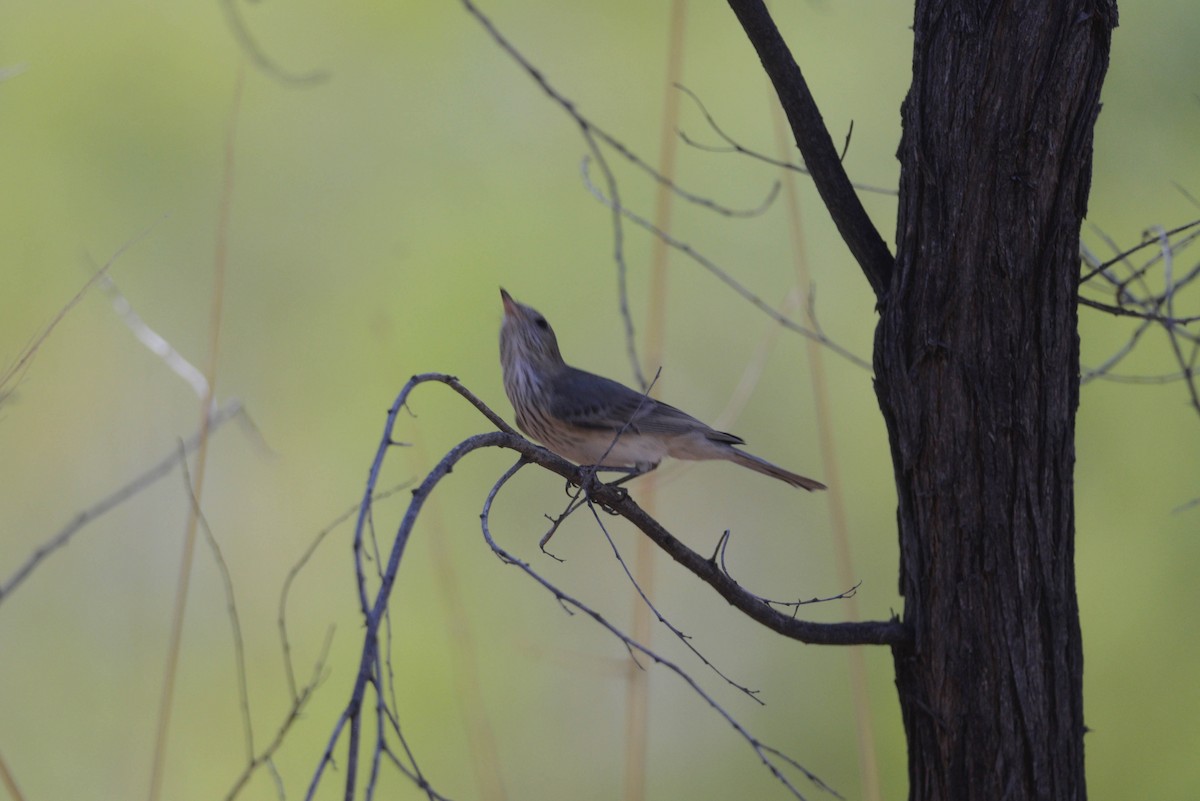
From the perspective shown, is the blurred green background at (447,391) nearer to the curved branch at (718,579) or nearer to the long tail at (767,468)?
the long tail at (767,468)

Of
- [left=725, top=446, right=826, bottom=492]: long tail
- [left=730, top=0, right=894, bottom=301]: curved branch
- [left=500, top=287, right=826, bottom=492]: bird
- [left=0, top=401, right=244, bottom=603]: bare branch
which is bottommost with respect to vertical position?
[left=0, top=401, right=244, bottom=603]: bare branch

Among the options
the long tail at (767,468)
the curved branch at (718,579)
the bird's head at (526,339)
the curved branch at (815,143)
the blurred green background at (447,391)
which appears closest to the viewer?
the curved branch at (718,579)

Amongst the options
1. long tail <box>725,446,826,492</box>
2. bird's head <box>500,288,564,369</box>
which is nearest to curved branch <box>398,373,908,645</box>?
long tail <box>725,446,826,492</box>

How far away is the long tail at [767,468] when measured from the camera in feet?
9.03

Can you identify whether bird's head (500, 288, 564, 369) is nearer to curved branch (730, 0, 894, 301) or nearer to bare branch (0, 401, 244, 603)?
bare branch (0, 401, 244, 603)

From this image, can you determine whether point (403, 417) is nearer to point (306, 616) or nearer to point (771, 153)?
point (306, 616)

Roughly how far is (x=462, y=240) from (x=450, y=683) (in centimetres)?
167

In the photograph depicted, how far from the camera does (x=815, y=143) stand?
2068 mm

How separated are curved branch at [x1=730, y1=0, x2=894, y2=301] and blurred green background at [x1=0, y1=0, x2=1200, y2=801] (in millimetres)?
2134

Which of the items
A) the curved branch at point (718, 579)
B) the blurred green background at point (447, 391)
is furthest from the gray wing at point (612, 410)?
the blurred green background at point (447, 391)

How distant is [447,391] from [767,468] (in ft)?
6.32

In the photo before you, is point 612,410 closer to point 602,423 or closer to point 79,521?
point 602,423

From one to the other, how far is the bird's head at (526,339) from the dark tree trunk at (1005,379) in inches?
56.1

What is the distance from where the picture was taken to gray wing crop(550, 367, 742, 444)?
9.64 feet
